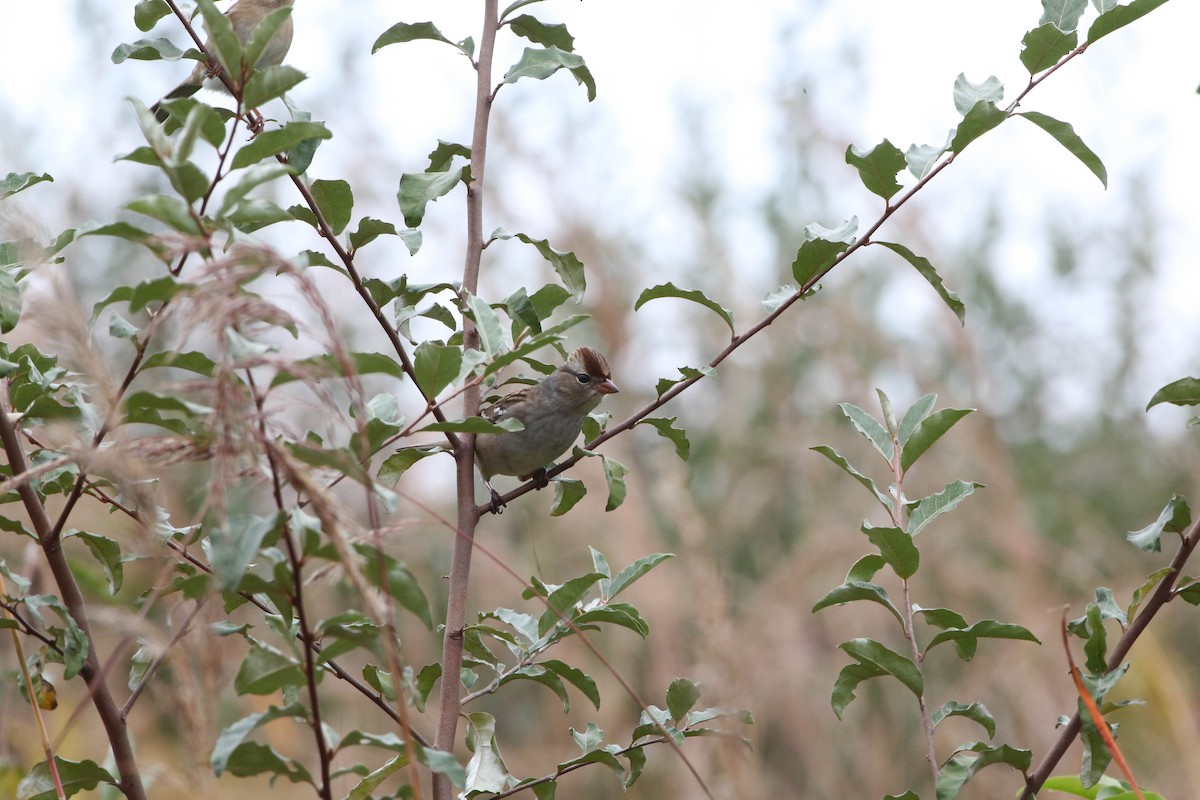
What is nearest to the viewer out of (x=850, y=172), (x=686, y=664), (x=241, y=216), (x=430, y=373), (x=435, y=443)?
(x=241, y=216)

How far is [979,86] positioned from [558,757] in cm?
531

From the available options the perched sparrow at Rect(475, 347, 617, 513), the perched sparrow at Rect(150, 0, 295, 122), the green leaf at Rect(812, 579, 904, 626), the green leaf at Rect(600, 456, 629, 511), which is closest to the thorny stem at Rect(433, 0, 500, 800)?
the green leaf at Rect(600, 456, 629, 511)

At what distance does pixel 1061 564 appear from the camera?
20.7ft

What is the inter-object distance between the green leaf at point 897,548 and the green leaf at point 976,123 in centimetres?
65

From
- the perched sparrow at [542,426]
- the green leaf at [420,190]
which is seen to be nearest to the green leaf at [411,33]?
the green leaf at [420,190]

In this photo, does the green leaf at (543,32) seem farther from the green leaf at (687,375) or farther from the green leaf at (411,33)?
the green leaf at (687,375)

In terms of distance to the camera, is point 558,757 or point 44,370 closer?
Answer: point 44,370

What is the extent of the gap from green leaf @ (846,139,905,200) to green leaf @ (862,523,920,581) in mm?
616

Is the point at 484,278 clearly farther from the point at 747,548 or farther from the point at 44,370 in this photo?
the point at 44,370

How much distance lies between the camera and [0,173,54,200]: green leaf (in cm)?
199

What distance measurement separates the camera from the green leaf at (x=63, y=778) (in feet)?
Answer: 5.78

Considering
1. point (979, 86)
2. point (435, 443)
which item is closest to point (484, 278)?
point (435, 443)

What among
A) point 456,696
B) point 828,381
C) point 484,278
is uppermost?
point 484,278

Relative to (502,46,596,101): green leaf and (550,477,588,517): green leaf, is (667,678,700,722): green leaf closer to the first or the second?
(550,477,588,517): green leaf
